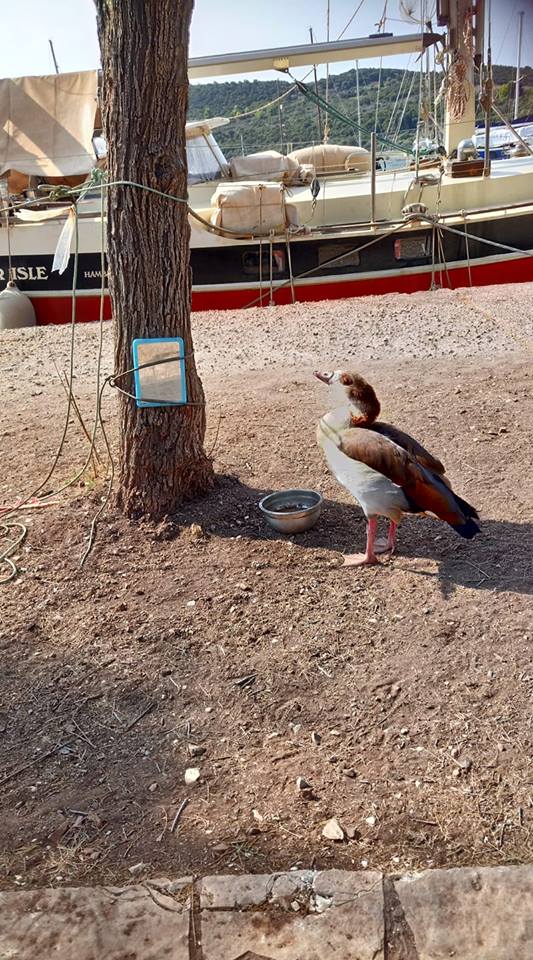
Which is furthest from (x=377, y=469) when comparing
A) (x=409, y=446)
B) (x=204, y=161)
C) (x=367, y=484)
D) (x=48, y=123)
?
(x=204, y=161)

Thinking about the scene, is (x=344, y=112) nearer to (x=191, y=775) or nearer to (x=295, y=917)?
(x=191, y=775)

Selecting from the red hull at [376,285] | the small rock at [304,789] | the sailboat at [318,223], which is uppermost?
the sailboat at [318,223]

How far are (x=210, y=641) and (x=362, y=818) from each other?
1.06m

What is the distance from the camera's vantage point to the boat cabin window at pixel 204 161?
13180 millimetres

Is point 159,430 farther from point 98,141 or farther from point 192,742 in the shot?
point 98,141

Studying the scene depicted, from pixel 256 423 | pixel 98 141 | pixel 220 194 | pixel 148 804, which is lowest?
pixel 148 804

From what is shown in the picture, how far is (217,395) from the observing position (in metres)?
6.27

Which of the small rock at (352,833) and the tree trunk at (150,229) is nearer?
the small rock at (352,833)

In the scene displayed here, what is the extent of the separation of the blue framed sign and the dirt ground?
61 centimetres

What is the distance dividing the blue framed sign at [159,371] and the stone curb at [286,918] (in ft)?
7.80

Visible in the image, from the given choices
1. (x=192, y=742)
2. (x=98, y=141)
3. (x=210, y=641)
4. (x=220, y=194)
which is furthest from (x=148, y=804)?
(x=98, y=141)

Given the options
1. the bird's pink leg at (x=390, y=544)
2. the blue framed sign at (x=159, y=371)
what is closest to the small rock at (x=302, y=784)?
the bird's pink leg at (x=390, y=544)

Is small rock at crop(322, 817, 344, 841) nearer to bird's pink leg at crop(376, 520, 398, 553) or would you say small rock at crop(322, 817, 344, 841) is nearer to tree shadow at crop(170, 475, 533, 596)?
tree shadow at crop(170, 475, 533, 596)

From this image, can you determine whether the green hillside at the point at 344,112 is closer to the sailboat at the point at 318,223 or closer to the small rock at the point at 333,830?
the sailboat at the point at 318,223
